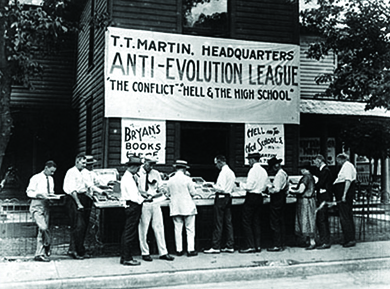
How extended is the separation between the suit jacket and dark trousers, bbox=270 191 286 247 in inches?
33.3

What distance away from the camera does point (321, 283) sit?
826 cm

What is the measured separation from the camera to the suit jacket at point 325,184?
1077cm

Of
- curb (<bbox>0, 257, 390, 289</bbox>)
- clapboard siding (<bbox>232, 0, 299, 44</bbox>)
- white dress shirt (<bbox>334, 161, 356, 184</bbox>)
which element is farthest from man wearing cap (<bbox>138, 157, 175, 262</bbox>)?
clapboard siding (<bbox>232, 0, 299, 44</bbox>)

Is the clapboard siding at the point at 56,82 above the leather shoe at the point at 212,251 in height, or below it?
above

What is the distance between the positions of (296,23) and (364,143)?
588 cm

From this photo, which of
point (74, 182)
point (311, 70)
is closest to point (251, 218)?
point (74, 182)

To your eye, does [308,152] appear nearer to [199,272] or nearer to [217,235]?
[217,235]

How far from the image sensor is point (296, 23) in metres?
12.7

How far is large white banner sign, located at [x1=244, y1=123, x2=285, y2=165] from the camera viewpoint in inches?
477

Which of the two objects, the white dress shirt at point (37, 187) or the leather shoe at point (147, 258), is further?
the leather shoe at point (147, 258)

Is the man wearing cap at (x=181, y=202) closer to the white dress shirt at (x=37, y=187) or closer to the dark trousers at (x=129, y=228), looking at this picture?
the dark trousers at (x=129, y=228)

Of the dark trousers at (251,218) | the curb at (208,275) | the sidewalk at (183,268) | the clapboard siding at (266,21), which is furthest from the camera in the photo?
the clapboard siding at (266,21)

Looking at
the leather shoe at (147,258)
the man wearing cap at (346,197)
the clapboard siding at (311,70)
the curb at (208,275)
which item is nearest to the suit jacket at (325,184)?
the man wearing cap at (346,197)

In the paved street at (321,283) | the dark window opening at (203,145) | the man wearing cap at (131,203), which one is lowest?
the paved street at (321,283)
